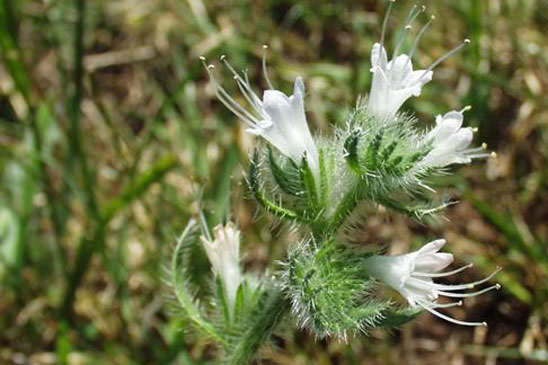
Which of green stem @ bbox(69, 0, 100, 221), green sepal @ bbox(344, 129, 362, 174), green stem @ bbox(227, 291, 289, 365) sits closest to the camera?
green sepal @ bbox(344, 129, 362, 174)

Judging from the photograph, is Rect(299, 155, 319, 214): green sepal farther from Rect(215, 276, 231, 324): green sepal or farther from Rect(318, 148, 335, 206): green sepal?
Rect(215, 276, 231, 324): green sepal

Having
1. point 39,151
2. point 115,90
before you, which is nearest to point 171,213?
point 39,151

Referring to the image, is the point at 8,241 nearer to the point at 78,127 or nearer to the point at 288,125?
the point at 78,127

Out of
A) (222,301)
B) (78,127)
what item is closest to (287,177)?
(222,301)

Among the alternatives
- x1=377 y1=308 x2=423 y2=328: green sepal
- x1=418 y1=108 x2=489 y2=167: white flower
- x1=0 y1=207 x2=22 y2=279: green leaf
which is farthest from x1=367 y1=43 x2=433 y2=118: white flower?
x1=0 y1=207 x2=22 y2=279: green leaf

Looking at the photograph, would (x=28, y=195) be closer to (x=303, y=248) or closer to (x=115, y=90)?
(x=115, y=90)

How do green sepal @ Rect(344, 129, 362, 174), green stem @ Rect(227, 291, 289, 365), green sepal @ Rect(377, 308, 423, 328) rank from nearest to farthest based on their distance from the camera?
green sepal @ Rect(344, 129, 362, 174), green sepal @ Rect(377, 308, 423, 328), green stem @ Rect(227, 291, 289, 365)

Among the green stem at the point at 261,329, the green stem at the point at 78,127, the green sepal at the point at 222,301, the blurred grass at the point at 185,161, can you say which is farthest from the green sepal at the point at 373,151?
the green stem at the point at 78,127
